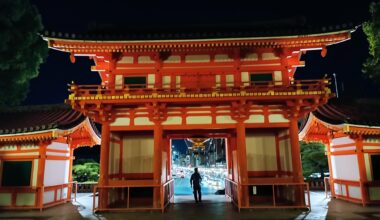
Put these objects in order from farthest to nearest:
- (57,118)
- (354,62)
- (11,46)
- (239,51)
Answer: (354,62)
(11,46)
(57,118)
(239,51)

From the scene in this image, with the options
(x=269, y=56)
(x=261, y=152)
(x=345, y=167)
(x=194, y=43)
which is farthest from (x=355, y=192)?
(x=194, y=43)

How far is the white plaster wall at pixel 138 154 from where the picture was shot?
42.7 ft

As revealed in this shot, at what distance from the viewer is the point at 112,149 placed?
41.9 ft

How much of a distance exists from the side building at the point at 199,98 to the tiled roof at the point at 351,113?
1778 millimetres

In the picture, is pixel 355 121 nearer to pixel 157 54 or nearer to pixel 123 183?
pixel 157 54

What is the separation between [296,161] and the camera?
36.6 ft

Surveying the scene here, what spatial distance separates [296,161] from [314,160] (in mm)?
9494

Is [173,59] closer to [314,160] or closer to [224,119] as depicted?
[224,119]

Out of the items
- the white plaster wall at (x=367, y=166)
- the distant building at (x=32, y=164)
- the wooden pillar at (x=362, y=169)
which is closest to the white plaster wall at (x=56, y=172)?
the distant building at (x=32, y=164)

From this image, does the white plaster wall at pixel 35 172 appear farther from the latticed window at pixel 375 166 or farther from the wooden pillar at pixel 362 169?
A: the latticed window at pixel 375 166

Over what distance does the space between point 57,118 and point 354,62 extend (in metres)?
63.2

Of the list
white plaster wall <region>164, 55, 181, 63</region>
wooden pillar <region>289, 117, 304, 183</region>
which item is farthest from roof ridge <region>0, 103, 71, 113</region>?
wooden pillar <region>289, 117, 304, 183</region>

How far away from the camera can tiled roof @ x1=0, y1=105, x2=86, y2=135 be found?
1244cm

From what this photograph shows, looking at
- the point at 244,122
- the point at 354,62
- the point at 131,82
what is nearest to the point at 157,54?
the point at 131,82
